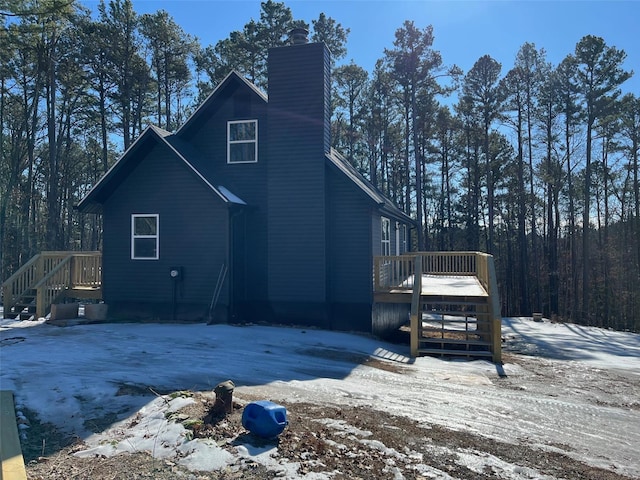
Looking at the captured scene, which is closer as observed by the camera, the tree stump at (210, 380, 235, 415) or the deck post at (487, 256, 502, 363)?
the tree stump at (210, 380, 235, 415)

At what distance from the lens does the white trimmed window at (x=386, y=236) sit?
14445mm

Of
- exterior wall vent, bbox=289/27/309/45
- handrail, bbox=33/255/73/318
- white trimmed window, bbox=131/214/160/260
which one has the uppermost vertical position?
exterior wall vent, bbox=289/27/309/45

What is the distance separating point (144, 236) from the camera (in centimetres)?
1233

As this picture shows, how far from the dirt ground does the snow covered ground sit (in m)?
0.15

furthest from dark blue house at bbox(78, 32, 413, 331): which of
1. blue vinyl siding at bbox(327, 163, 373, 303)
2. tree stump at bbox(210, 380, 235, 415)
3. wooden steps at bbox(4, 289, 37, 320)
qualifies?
tree stump at bbox(210, 380, 235, 415)

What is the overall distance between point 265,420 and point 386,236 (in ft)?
37.6

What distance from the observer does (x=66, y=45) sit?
22.9 meters

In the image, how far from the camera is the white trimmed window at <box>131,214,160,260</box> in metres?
12.3

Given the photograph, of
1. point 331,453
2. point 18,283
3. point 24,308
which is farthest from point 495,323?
point 18,283

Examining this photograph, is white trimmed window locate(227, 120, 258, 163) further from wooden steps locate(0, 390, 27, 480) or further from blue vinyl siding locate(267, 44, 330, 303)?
wooden steps locate(0, 390, 27, 480)

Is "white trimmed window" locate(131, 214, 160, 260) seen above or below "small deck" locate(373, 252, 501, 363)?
above

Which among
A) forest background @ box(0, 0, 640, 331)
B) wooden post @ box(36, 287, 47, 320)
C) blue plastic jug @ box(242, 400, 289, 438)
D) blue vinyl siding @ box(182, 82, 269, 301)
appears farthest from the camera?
forest background @ box(0, 0, 640, 331)

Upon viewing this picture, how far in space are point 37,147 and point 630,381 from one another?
31.2m

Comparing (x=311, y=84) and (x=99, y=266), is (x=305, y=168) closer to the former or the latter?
(x=311, y=84)
